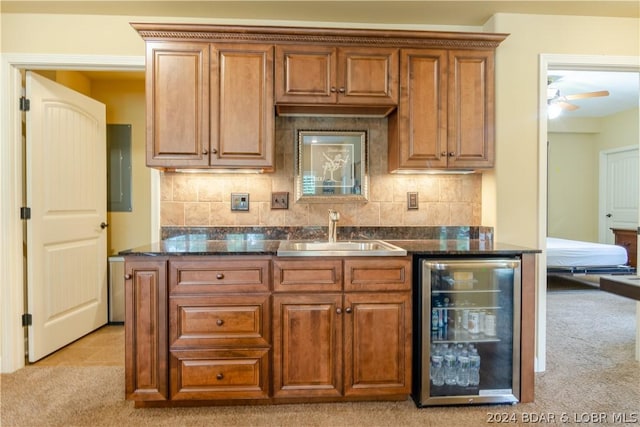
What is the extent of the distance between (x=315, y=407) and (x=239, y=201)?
1.41 m

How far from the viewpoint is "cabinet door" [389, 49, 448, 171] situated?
2.33 m

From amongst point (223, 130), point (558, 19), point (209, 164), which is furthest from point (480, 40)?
point (209, 164)

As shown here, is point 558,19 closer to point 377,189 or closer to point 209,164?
point 377,189

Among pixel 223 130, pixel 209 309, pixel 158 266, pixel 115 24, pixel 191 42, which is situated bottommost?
pixel 209 309

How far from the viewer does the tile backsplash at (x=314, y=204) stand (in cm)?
259

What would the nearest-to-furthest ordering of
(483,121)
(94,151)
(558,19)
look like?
(483,121)
(558,19)
(94,151)

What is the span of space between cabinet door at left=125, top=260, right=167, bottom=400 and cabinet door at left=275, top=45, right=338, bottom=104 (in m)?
1.27

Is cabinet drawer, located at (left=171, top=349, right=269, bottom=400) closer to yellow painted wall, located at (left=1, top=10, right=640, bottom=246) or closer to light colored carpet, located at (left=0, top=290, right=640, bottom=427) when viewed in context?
light colored carpet, located at (left=0, top=290, right=640, bottom=427)

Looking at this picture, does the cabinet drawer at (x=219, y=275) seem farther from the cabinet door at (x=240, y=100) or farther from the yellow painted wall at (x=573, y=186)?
the yellow painted wall at (x=573, y=186)

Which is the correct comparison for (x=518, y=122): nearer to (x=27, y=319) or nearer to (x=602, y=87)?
(x=602, y=87)

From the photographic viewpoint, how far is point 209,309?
200cm

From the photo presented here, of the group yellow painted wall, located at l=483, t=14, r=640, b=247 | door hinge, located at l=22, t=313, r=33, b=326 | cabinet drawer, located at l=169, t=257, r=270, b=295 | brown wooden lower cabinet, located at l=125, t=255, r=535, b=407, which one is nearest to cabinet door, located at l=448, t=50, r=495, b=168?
yellow painted wall, located at l=483, t=14, r=640, b=247

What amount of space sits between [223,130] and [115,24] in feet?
3.75

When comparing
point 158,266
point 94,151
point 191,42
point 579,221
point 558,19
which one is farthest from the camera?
point 579,221
